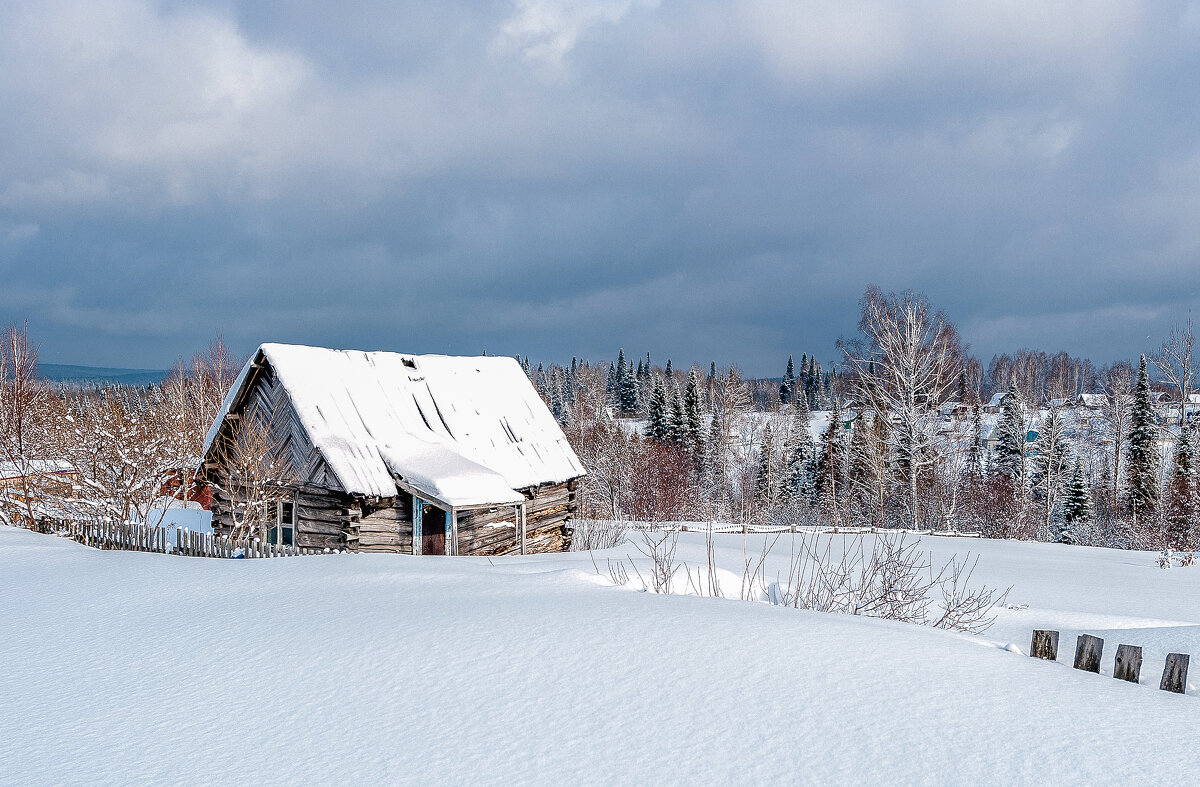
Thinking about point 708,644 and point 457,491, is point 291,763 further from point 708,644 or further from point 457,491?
point 457,491

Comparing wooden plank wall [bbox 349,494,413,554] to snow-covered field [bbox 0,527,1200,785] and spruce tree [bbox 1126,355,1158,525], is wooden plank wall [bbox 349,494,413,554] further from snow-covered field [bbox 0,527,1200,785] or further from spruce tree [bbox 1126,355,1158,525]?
spruce tree [bbox 1126,355,1158,525]

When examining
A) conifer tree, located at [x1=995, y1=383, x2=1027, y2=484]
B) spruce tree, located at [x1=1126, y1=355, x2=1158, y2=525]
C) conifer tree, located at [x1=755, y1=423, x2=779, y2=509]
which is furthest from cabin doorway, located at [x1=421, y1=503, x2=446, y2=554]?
conifer tree, located at [x1=995, y1=383, x2=1027, y2=484]

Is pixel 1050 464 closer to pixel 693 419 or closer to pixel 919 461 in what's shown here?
pixel 919 461

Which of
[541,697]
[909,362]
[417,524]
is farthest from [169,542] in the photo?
[909,362]

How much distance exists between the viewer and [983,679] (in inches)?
162

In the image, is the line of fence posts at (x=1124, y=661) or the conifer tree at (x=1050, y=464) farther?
the conifer tree at (x=1050, y=464)

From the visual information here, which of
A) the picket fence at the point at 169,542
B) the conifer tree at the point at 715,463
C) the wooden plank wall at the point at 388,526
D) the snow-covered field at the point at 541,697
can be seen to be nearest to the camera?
the snow-covered field at the point at 541,697

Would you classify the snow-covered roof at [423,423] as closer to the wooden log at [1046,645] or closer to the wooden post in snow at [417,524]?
the wooden post in snow at [417,524]

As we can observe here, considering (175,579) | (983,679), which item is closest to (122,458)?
(175,579)

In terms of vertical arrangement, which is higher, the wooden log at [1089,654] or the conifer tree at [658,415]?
the conifer tree at [658,415]

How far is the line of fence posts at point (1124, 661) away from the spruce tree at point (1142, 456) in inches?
1451

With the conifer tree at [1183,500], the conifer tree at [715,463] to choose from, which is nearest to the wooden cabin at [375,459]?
the conifer tree at [1183,500]

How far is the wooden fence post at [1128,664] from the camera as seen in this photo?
4487 mm

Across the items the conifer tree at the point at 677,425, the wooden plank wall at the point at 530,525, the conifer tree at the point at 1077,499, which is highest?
the conifer tree at the point at 677,425
